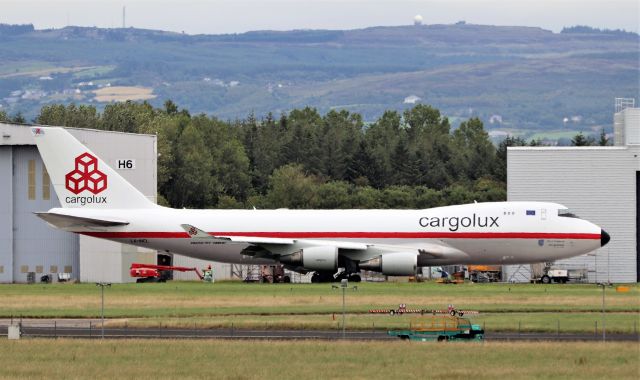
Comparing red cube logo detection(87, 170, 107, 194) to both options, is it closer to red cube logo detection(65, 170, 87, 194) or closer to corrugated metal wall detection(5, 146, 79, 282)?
red cube logo detection(65, 170, 87, 194)

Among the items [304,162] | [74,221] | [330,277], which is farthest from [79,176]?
[304,162]

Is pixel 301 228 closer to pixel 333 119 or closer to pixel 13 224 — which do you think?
pixel 13 224

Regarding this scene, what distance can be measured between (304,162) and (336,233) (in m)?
90.5

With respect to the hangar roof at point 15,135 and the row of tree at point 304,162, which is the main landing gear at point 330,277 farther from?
the row of tree at point 304,162

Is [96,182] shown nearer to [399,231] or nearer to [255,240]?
[255,240]

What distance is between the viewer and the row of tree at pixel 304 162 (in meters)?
129

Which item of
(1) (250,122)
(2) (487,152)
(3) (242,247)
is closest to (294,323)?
(3) (242,247)

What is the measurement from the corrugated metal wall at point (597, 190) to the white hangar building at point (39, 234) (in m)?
24.2

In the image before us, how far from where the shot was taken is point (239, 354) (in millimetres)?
36406

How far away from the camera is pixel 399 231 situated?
70.4 meters

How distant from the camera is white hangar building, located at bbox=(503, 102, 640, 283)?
83.4 meters

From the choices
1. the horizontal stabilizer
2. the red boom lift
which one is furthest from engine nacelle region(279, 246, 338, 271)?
the red boom lift

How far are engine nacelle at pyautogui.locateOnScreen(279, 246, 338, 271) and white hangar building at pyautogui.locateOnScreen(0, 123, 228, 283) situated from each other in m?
15.4

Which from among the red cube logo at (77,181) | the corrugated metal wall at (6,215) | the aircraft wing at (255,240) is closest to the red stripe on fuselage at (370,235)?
the aircraft wing at (255,240)
